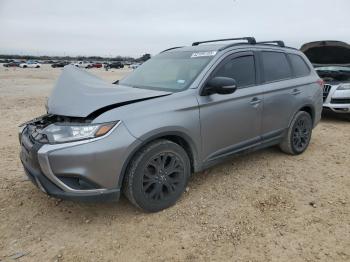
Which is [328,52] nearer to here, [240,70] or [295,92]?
[295,92]

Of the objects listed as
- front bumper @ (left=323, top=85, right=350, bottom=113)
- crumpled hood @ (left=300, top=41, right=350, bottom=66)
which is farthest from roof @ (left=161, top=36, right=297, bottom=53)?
crumpled hood @ (left=300, top=41, right=350, bottom=66)

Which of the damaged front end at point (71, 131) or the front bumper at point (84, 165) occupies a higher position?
the damaged front end at point (71, 131)

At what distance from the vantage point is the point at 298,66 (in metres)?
5.15

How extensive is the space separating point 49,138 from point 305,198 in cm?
287

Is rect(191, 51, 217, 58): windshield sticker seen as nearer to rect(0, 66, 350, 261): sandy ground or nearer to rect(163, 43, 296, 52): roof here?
rect(163, 43, 296, 52): roof

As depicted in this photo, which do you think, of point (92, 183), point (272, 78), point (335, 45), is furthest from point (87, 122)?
point (335, 45)

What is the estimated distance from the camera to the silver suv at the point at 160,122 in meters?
2.89

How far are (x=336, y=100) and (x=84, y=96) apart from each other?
22.3ft

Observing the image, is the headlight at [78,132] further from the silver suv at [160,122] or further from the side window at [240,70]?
the side window at [240,70]

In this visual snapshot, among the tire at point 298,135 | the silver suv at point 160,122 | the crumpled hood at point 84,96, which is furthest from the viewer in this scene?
the tire at point 298,135

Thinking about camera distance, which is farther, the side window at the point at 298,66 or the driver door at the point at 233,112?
the side window at the point at 298,66

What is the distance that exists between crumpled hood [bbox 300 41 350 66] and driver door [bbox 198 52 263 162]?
587 cm

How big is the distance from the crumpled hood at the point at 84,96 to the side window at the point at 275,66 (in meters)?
1.79

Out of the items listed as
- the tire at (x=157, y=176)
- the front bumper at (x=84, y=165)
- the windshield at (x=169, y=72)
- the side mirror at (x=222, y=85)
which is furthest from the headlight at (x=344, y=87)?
the front bumper at (x=84, y=165)
